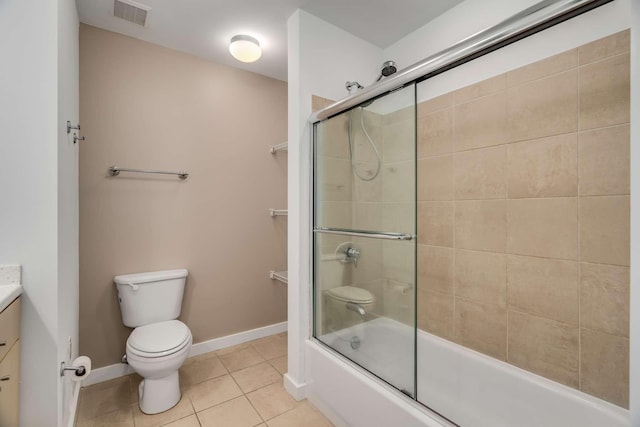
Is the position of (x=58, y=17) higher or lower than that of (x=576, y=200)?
higher

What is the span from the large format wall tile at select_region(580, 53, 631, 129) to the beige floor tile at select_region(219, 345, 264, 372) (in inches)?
98.1

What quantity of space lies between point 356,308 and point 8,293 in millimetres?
1503

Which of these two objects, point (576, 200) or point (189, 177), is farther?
point (189, 177)

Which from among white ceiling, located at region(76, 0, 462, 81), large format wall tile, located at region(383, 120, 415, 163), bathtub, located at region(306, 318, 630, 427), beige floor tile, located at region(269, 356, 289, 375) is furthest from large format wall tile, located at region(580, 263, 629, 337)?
beige floor tile, located at region(269, 356, 289, 375)

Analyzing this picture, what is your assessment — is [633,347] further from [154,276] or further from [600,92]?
[154,276]

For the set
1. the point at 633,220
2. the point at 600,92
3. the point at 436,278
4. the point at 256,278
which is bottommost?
the point at 256,278

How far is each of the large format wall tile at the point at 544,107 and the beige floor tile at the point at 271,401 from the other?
6.54 feet

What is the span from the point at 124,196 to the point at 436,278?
2244 mm

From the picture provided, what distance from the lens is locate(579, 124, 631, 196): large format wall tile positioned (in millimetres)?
1198

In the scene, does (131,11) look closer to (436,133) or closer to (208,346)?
(436,133)

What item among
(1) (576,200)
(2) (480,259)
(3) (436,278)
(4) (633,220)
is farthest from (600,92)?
(3) (436,278)

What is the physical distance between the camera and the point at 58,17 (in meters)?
1.20

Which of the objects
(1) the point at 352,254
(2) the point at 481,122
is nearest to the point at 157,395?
(1) the point at 352,254

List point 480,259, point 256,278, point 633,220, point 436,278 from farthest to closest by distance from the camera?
point 256,278
point 436,278
point 480,259
point 633,220
